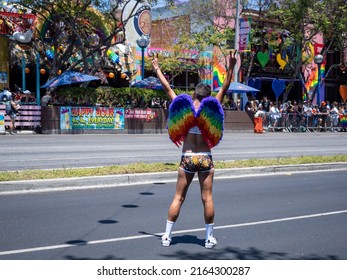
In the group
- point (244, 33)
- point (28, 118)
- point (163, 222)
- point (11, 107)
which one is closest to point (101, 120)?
point (28, 118)

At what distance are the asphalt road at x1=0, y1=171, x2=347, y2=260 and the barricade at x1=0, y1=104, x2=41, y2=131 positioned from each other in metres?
14.6

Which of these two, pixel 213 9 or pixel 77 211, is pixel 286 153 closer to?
pixel 77 211

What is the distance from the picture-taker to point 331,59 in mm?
48188

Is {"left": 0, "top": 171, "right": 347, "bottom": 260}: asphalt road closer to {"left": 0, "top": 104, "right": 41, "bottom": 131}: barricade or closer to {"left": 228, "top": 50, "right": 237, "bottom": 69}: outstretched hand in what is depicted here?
{"left": 228, "top": 50, "right": 237, "bottom": 69}: outstretched hand

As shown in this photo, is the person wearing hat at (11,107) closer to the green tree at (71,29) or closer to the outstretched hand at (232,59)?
the green tree at (71,29)

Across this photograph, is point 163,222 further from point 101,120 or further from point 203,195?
point 101,120

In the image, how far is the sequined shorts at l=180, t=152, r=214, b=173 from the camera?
18.6 ft

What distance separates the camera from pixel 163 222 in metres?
7.02

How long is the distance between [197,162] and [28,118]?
62.6 ft

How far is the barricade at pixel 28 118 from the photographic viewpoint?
76.0 feet

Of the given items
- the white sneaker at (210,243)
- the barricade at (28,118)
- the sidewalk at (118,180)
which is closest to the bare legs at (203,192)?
the white sneaker at (210,243)

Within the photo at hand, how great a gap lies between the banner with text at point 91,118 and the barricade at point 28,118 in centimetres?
108

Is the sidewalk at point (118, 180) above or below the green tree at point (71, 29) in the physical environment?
below

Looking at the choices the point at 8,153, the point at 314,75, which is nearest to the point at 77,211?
the point at 8,153
